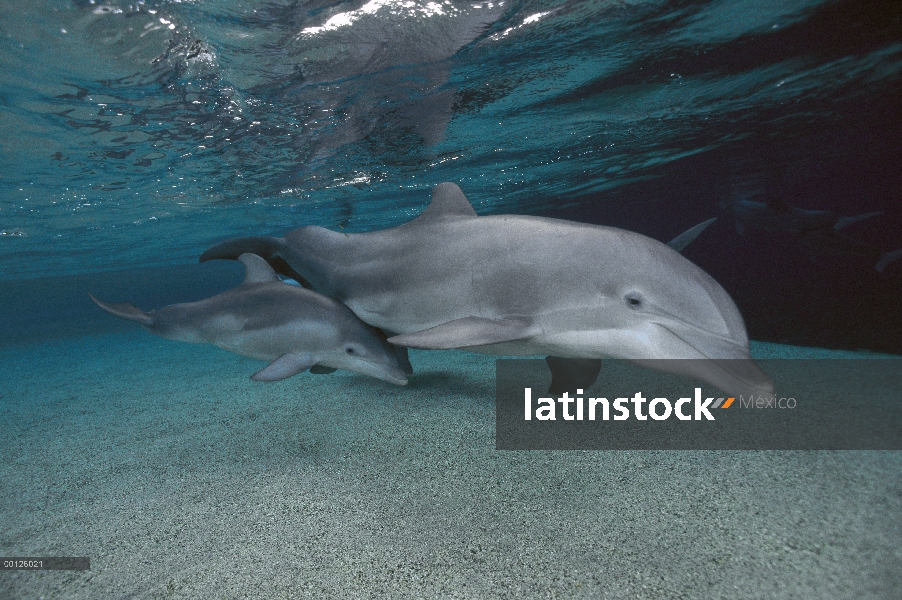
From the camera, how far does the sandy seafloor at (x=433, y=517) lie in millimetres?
2271

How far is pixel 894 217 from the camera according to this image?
30.9 meters

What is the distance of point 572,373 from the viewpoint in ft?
12.6

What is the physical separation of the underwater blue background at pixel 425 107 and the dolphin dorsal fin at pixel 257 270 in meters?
3.54

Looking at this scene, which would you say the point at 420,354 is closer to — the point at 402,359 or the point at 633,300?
the point at 402,359

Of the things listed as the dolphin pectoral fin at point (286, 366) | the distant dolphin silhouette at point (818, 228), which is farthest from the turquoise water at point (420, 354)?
the dolphin pectoral fin at point (286, 366)

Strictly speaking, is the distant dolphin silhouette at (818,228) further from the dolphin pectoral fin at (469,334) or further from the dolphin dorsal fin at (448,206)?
the dolphin pectoral fin at (469,334)

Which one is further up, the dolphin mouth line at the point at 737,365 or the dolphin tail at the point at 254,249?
the dolphin tail at the point at 254,249

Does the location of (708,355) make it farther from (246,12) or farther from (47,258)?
(47,258)

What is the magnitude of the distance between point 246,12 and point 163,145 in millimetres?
5724

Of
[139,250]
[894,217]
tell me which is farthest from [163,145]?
[894,217]

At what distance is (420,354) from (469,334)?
8097 millimetres

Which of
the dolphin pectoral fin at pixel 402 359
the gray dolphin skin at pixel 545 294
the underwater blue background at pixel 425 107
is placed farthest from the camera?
the underwater blue background at pixel 425 107

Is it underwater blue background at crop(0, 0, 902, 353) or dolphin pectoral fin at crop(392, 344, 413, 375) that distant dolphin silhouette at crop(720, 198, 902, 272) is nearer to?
underwater blue background at crop(0, 0, 902, 353)

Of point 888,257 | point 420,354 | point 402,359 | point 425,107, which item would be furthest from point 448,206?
point 888,257
